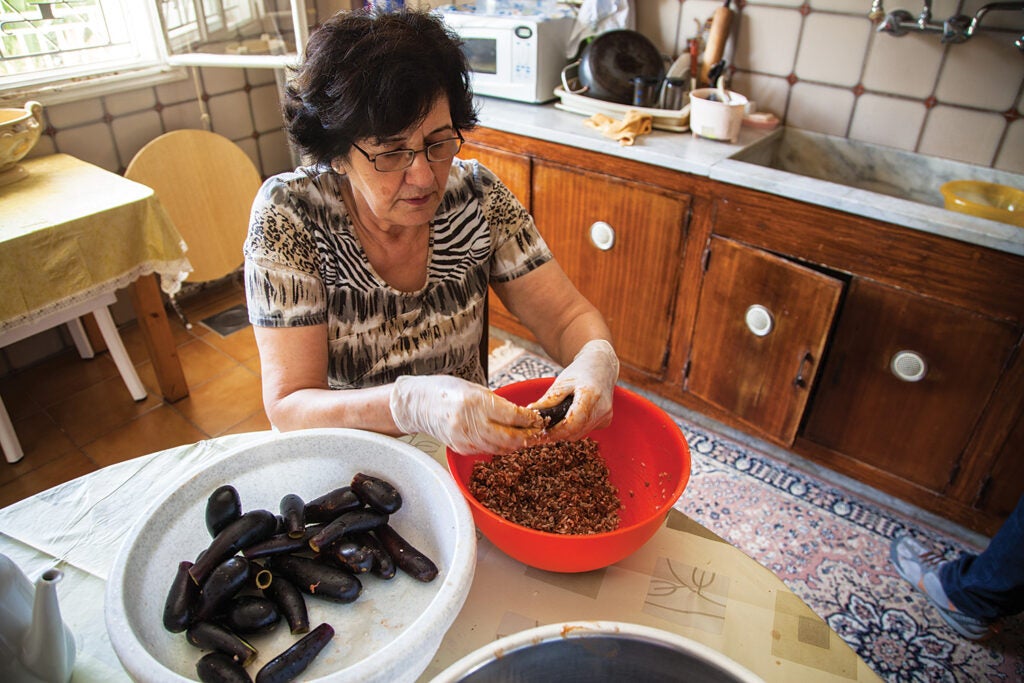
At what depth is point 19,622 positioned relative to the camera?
0.61 meters

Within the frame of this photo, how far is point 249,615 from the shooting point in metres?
0.67

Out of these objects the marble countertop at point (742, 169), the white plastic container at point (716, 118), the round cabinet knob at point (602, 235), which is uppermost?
the white plastic container at point (716, 118)

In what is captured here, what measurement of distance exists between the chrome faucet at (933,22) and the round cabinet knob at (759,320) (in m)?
0.88

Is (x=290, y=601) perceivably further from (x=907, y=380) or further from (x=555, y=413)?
(x=907, y=380)

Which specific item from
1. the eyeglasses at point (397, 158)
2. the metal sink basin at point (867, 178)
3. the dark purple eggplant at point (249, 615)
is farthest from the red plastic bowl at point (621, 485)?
the metal sink basin at point (867, 178)

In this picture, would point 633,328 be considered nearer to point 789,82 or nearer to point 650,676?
point 789,82

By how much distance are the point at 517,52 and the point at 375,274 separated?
1.42 meters

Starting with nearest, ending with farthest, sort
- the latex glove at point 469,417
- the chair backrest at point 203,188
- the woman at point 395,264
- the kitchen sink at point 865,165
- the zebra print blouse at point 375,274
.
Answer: the latex glove at point 469,417, the woman at point 395,264, the zebra print blouse at point 375,274, the kitchen sink at point 865,165, the chair backrest at point 203,188

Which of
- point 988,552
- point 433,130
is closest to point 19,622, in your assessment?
point 433,130

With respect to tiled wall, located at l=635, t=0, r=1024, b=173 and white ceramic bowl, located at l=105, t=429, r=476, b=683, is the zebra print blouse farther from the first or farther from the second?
tiled wall, located at l=635, t=0, r=1024, b=173

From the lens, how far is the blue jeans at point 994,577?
4.70 ft

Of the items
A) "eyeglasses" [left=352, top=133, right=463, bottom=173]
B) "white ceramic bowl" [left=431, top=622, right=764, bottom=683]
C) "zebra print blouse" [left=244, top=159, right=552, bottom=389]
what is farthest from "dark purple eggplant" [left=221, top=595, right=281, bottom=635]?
"eyeglasses" [left=352, top=133, right=463, bottom=173]

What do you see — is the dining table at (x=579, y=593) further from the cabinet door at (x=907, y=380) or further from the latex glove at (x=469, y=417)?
the cabinet door at (x=907, y=380)

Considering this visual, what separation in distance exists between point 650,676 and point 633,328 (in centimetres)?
169
